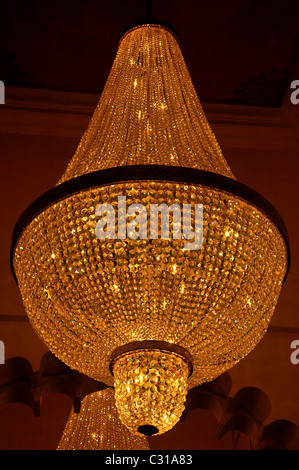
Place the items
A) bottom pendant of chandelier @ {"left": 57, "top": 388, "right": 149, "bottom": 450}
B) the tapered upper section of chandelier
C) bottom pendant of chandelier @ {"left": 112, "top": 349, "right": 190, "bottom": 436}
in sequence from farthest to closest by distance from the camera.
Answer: bottom pendant of chandelier @ {"left": 57, "top": 388, "right": 149, "bottom": 450} < the tapered upper section of chandelier < bottom pendant of chandelier @ {"left": 112, "top": 349, "right": 190, "bottom": 436}

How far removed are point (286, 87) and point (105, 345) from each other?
2.36m

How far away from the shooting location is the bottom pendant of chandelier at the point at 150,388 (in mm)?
1575

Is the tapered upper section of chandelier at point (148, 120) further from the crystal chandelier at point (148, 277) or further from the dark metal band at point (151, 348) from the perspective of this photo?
the dark metal band at point (151, 348)

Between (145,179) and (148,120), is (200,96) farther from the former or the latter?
(145,179)

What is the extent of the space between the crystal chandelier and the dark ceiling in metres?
1.80

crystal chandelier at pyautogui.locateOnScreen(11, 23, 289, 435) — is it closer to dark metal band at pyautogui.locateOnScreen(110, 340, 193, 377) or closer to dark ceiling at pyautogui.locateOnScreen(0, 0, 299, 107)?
dark metal band at pyautogui.locateOnScreen(110, 340, 193, 377)

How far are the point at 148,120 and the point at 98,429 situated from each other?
5.30ft

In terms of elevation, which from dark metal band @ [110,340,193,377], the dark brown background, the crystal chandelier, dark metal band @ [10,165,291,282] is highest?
the dark brown background

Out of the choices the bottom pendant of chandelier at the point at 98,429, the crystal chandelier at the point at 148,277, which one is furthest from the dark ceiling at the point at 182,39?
the crystal chandelier at the point at 148,277

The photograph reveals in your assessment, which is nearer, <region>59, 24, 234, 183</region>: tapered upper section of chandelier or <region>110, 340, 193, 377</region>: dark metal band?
<region>110, 340, 193, 377</region>: dark metal band

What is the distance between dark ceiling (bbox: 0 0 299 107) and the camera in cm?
335

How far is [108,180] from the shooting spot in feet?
5.29

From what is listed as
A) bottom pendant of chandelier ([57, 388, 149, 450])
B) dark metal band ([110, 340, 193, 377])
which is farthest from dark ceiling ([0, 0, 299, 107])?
dark metal band ([110, 340, 193, 377])

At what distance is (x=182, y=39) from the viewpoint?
3455 mm
